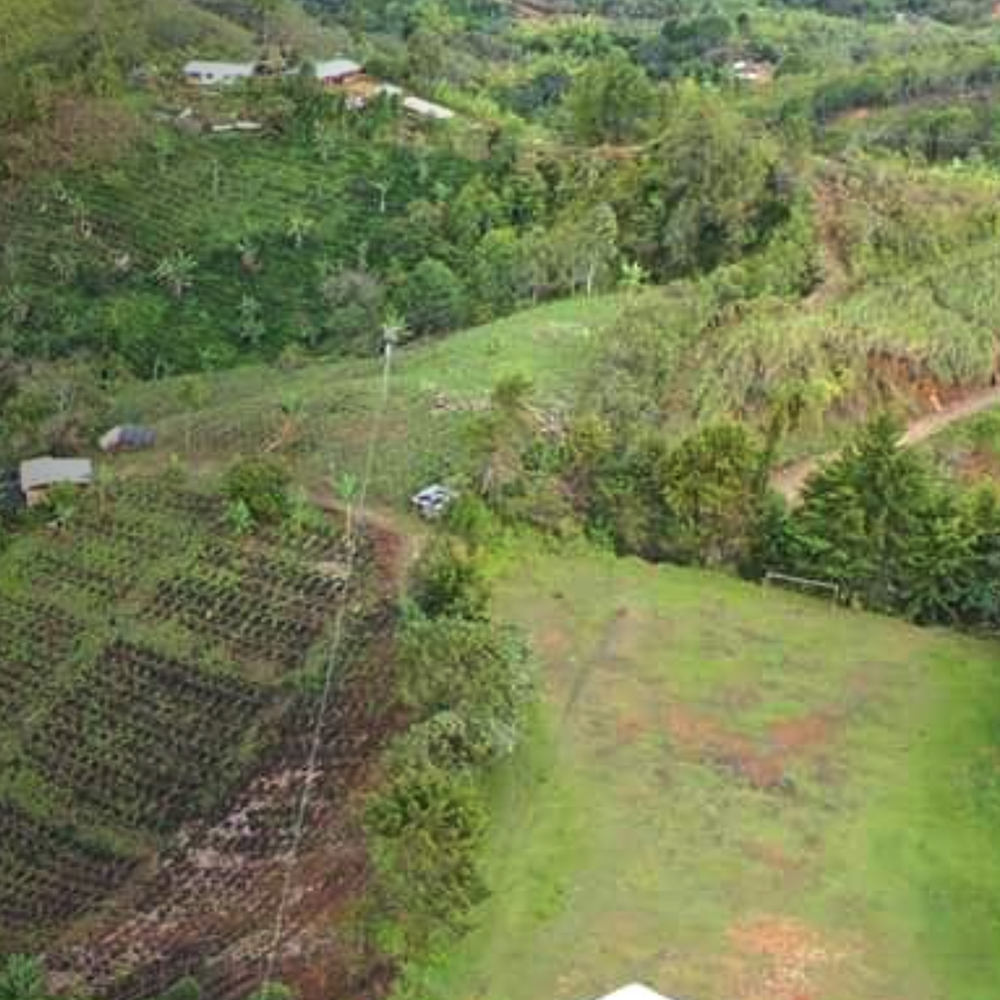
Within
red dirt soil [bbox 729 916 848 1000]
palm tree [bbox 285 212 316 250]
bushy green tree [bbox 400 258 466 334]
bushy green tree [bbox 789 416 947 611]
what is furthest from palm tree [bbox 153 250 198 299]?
red dirt soil [bbox 729 916 848 1000]

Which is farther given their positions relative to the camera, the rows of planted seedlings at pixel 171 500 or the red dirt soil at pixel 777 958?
the rows of planted seedlings at pixel 171 500

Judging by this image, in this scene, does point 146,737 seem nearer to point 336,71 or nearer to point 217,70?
point 336,71

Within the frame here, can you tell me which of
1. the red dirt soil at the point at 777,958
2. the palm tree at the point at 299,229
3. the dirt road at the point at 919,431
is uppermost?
the red dirt soil at the point at 777,958

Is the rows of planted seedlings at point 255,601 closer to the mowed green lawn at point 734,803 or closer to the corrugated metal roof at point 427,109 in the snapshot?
the mowed green lawn at point 734,803

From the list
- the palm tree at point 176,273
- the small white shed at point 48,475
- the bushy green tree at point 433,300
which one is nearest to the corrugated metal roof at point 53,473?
the small white shed at point 48,475

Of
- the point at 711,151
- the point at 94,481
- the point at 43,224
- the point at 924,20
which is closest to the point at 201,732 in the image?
the point at 94,481

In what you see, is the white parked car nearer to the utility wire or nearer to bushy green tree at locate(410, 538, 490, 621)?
the utility wire
